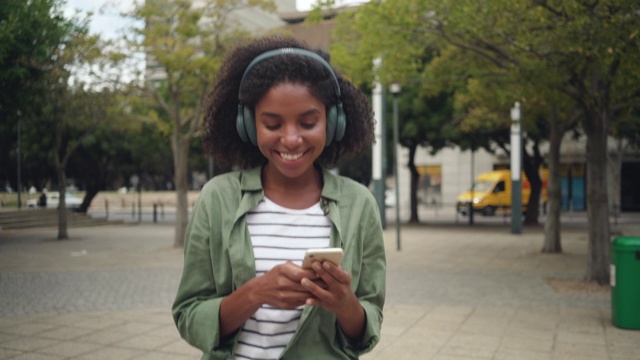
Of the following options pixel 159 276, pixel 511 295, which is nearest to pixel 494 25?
pixel 511 295

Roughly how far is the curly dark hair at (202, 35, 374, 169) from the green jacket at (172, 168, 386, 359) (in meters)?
0.21

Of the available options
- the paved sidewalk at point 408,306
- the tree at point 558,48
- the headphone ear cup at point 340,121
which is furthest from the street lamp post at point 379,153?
the headphone ear cup at point 340,121

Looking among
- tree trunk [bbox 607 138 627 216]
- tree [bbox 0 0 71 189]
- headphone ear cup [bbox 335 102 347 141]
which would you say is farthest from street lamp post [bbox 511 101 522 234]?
headphone ear cup [bbox 335 102 347 141]

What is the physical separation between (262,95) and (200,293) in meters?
0.59

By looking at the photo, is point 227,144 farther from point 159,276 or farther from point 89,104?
point 89,104

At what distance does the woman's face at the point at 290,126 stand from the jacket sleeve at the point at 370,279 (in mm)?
263

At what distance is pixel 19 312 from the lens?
24.8 ft

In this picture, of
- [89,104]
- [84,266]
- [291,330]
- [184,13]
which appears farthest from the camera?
[89,104]

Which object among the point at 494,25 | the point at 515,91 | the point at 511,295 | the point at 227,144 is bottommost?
the point at 511,295

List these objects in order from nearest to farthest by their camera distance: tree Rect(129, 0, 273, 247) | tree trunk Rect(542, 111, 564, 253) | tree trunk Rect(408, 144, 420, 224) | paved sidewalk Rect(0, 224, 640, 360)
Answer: paved sidewalk Rect(0, 224, 640, 360), tree Rect(129, 0, 273, 247), tree trunk Rect(542, 111, 564, 253), tree trunk Rect(408, 144, 420, 224)

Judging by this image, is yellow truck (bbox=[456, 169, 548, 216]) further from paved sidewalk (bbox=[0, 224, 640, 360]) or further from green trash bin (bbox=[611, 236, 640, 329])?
green trash bin (bbox=[611, 236, 640, 329])

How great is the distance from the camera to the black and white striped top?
5.74 feet

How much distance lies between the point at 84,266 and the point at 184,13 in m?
5.92

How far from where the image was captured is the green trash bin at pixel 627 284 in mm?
6668
